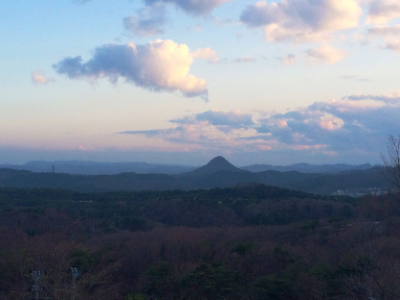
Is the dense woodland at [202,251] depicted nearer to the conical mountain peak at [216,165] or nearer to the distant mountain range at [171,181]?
the distant mountain range at [171,181]

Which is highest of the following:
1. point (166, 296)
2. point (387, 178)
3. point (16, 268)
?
point (387, 178)

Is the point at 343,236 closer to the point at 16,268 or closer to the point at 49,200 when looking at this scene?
the point at 16,268

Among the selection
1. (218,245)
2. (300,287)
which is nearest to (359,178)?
(218,245)

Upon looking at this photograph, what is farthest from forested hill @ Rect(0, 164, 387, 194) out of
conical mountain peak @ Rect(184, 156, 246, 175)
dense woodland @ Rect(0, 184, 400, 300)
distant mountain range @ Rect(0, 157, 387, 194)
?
dense woodland @ Rect(0, 184, 400, 300)

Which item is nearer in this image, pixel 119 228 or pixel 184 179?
pixel 119 228

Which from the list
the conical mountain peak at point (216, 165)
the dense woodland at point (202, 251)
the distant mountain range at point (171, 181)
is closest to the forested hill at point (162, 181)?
the distant mountain range at point (171, 181)

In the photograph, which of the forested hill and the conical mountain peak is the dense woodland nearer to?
the forested hill
